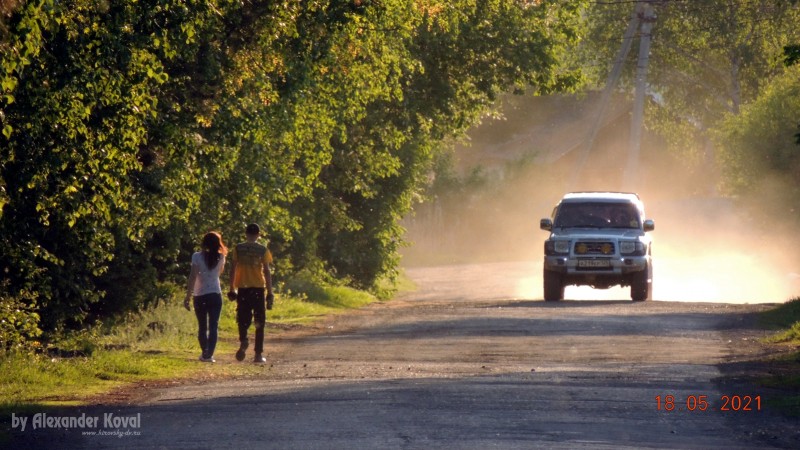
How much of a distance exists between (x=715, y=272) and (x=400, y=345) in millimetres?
33799

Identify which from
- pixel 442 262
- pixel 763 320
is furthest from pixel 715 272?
pixel 763 320

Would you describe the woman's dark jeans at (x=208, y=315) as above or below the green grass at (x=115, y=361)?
above

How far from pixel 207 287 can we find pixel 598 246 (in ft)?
44.3

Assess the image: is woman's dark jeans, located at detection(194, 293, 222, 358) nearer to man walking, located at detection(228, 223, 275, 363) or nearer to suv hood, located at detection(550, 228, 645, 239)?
man walking, located at detection(228, 223, 275, 363)

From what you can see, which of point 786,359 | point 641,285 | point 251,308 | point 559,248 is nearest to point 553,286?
point 559,248

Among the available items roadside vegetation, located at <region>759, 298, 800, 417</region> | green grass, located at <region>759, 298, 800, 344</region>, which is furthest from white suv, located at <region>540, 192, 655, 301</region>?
roadside vegetation, located at <region>759, 298, 800, 417</region>

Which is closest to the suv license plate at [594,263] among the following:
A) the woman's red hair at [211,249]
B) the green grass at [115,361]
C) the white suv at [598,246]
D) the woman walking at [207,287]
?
the white suv at [598,246]

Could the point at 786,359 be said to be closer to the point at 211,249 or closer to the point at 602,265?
the point at 211,249

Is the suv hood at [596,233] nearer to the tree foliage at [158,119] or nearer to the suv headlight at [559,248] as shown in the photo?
the suv headlight at [559,248]

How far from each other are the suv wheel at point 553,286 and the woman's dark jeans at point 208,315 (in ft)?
43.9

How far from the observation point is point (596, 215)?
3169cm

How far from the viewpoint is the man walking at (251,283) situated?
18.6m

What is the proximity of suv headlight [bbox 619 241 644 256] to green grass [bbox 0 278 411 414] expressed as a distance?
8731 mm

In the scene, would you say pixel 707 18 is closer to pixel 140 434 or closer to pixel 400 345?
pixel 400 345
